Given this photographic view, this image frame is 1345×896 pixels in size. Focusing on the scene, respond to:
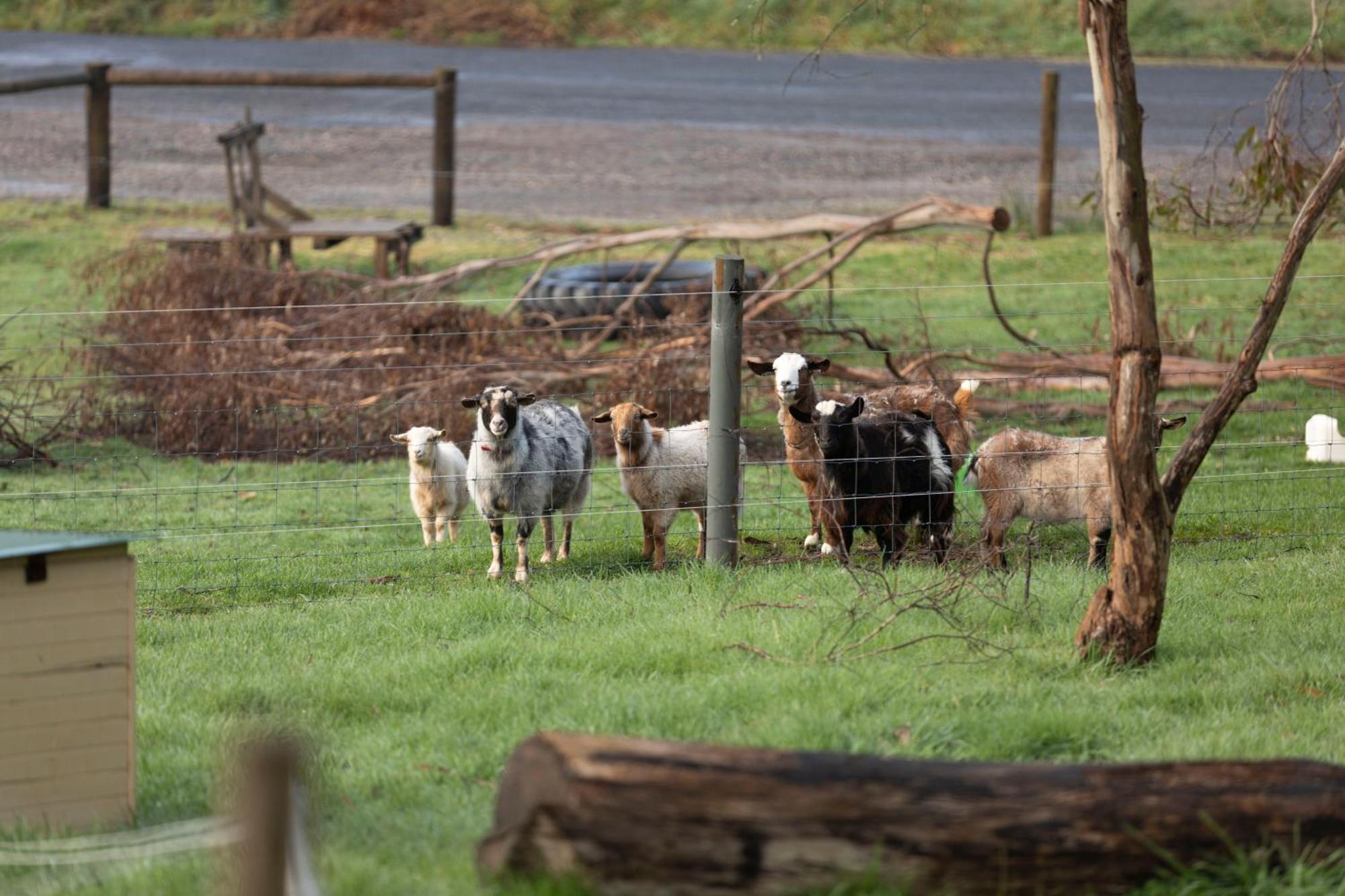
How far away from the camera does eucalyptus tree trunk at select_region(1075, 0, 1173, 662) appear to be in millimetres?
6855

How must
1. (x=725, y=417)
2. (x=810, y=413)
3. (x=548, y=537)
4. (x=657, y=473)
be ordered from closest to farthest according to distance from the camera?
(x=725, y=417) < (x=810, y=413) < (x=657, y=473) < (x=548, y=537)

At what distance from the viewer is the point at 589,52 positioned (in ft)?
132

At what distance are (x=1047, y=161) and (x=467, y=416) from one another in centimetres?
1245

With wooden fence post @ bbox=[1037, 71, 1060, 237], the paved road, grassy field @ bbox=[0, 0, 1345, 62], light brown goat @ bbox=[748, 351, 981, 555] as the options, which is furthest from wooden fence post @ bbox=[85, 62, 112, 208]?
grassy field @ bbox=[0, 0, 1345, 62]

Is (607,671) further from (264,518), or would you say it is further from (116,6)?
(116,6)

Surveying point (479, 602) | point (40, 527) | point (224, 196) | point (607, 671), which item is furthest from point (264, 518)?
point (224, 196)

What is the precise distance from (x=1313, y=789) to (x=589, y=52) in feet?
122

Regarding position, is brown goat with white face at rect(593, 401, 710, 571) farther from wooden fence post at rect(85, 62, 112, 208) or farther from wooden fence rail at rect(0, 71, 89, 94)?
wooden fence post at rect(85, 62, 112, 208)

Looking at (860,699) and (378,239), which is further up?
(378,239)

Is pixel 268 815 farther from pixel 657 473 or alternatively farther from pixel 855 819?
pixel 657 473

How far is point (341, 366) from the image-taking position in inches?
589

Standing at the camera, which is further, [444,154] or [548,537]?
[444,154]

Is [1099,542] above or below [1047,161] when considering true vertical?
below

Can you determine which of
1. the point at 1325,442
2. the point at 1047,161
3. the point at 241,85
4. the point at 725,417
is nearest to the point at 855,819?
the point at 725,417
